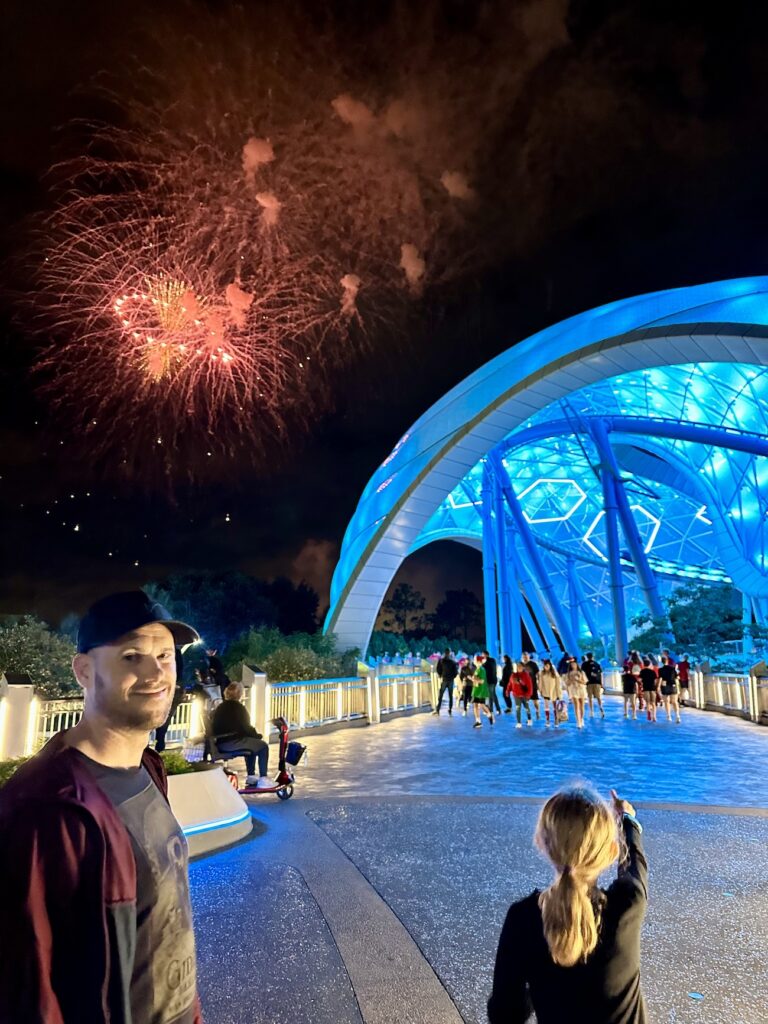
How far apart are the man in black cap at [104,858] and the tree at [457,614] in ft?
367

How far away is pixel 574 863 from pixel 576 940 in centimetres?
18

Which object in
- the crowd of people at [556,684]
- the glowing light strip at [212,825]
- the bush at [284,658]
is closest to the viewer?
the glowing light strip at [212,825]

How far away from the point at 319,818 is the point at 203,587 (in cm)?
5664

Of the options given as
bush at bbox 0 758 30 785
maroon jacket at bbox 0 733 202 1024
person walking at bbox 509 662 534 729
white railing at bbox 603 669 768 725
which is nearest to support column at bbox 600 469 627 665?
white railing at bbox 603 669 768 725

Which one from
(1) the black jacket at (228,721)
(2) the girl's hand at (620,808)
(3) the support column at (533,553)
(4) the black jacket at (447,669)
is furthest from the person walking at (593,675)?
(3) the support column at (533,553)

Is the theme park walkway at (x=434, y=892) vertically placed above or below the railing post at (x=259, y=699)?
below

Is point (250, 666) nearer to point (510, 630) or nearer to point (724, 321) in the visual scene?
point (724, 321)

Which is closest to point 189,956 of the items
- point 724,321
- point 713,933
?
point 713,933

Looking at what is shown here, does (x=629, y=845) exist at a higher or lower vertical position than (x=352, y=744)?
higher

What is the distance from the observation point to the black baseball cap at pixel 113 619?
5.60 feet

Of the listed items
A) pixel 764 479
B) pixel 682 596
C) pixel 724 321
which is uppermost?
pixel 724 321

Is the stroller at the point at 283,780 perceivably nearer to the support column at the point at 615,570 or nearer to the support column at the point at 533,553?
the support column at the point at 615,570

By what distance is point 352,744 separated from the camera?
12953 mm

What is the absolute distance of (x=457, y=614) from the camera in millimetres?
112062
